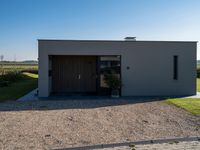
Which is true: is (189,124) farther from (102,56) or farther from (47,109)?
(102,56)

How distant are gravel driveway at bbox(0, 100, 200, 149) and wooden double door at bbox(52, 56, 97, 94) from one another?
16.8 feet

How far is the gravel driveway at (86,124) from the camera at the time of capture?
5.69m

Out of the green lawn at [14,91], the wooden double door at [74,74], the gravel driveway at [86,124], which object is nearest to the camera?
the gravel driveway at [86,124]

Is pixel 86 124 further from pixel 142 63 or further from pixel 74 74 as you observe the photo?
pixel 74 74

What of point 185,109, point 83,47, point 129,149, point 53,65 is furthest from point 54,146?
point 53,65

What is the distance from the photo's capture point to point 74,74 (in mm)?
15781

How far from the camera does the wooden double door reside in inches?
614

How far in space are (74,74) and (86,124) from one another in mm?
8770

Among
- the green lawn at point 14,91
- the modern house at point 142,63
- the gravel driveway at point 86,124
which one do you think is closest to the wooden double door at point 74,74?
the modern house at point 142,63

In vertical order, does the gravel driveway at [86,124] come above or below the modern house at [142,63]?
below

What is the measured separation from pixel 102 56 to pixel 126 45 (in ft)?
4.98

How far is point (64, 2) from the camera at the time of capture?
40.7 feet

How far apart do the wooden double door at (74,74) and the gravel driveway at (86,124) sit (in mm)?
5119

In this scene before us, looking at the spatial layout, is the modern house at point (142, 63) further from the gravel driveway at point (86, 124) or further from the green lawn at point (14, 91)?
the gravel driveway at point (86, 124)
